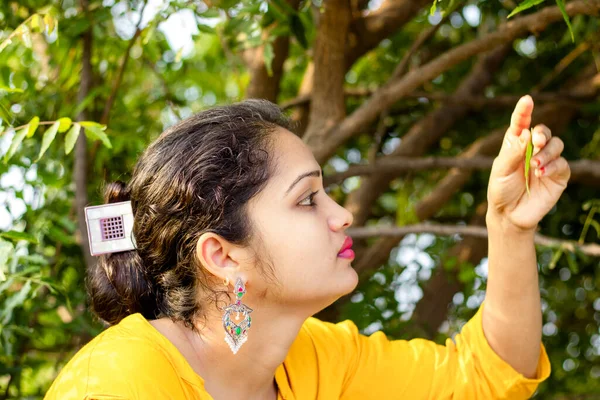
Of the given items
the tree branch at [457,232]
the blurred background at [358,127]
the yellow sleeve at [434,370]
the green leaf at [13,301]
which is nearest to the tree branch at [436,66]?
the blurred background at [358,127]

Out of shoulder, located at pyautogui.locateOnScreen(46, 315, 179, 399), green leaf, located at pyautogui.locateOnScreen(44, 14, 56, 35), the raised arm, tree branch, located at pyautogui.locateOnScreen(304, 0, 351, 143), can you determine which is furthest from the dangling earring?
tree branch, located at pyautogui.locateOnScreen(304, 0, 351, 143)

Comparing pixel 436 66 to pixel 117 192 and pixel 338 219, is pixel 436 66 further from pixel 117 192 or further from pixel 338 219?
pixel 117 192

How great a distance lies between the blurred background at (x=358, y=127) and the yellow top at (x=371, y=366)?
0.30 meters

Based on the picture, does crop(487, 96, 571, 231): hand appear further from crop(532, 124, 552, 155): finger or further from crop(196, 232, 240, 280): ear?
crop(196, 232, 240, 280): ear

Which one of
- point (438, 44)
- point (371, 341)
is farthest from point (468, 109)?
point (371, 341)

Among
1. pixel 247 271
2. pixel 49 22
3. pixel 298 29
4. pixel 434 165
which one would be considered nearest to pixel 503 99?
pixel 434 165

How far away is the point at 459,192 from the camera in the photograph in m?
2.97

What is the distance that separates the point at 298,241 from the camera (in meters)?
1.53

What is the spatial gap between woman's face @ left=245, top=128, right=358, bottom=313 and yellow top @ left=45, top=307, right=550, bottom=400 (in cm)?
15

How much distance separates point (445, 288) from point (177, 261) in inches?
51.9

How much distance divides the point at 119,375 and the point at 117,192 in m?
0.43

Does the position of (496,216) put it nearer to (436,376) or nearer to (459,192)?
(436,376)

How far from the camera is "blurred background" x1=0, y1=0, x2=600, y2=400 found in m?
1.97

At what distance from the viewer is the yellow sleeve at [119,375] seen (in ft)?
4.56
